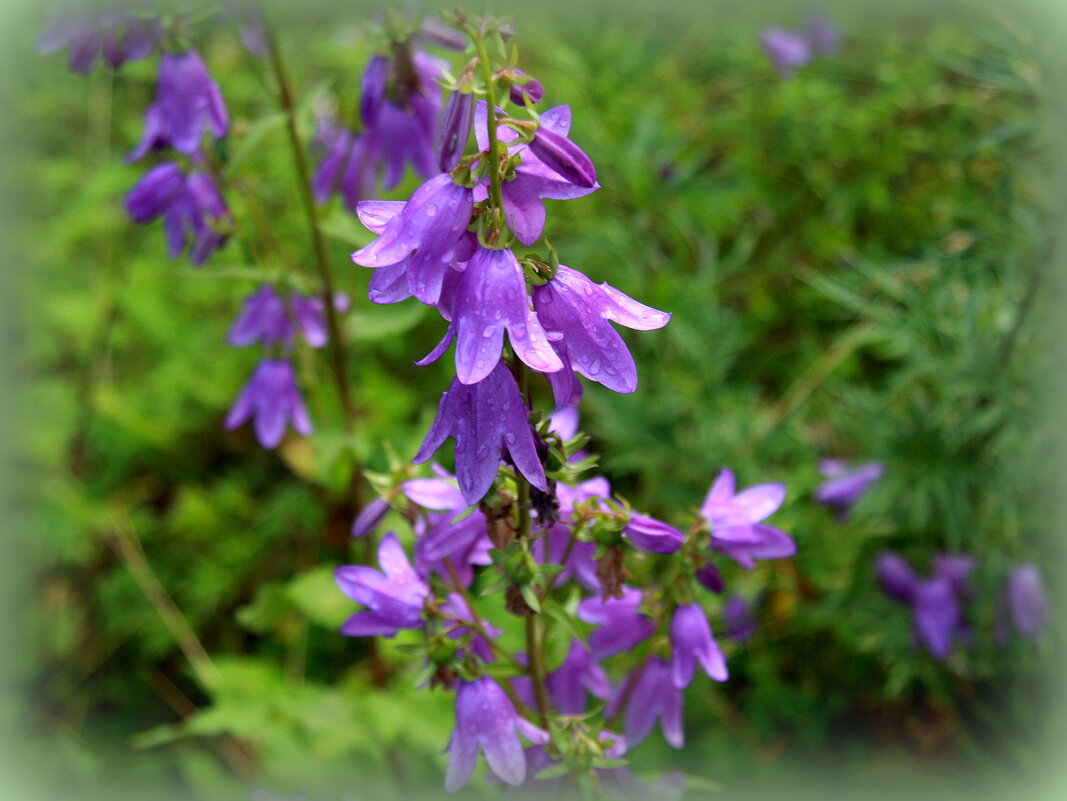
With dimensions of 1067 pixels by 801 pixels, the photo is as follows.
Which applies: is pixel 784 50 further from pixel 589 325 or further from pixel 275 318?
pixel 589 325

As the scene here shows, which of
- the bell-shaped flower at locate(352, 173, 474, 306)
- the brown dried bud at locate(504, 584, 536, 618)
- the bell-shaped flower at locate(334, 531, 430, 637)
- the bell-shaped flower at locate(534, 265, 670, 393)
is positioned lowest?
the bell-shaped flower at locate(334, 531, 430, 637)

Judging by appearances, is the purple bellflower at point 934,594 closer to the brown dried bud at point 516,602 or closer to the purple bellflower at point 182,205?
the brown dried bud at point 516,602

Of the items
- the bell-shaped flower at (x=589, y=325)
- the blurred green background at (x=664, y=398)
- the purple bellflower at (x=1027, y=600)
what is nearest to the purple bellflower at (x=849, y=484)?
the blurred green background at (x=664, y=398)

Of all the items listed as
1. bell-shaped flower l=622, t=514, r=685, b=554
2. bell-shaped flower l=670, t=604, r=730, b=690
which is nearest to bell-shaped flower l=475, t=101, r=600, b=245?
bell-shaped flower l=622, t=514, r=685, b=554

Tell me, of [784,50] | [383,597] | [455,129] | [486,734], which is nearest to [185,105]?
[455,129]

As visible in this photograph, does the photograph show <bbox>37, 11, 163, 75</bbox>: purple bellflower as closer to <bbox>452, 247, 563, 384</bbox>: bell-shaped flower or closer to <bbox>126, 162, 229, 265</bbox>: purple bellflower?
<bbox>126, 162, 229, 265</bbox>: purple bellflower

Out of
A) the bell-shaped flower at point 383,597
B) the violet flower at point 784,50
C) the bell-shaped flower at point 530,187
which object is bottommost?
the bell-shaped flower at point 383,597
